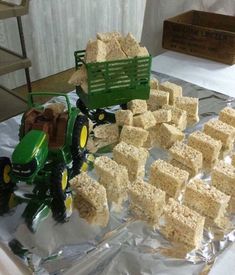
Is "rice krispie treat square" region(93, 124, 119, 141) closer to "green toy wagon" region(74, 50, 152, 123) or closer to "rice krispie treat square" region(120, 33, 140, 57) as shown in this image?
"green toy wagon" region(74, 50, 152, 123)

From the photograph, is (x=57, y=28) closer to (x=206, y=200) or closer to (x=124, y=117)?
(x=124, y=117)

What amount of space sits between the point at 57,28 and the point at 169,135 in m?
2.10

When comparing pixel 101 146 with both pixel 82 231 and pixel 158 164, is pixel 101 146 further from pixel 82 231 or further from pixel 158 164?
pixel 82 231

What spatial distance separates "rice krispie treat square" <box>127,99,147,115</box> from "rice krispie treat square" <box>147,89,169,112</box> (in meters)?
0.10

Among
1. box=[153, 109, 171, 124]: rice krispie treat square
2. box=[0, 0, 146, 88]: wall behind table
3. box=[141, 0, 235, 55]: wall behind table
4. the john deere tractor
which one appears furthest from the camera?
box=[0, 0, 146, 88]: wall behind table

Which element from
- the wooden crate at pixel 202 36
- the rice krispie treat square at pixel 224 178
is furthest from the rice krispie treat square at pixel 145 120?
the wooden crate at pixel 202 36

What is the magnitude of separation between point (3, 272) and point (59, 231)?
18cm

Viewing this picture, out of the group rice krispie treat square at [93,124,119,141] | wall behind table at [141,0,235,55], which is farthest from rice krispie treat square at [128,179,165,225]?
wall behind table at [141,0,235,55]

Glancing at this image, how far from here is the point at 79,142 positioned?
113 cm

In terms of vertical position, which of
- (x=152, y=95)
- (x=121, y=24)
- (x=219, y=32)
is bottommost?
(x=121, y=24)

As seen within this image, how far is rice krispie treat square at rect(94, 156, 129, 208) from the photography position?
3.53 feet

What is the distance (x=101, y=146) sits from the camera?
1.32 meters

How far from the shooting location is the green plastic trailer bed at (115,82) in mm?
1311

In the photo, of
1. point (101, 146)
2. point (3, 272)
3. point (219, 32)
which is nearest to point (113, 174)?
point (101, 146)
